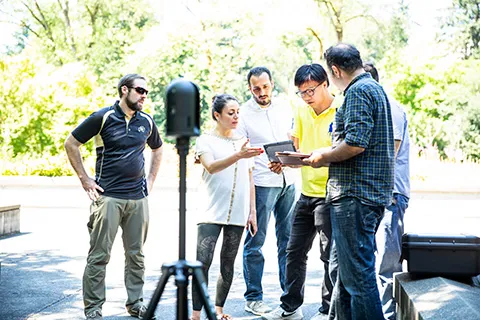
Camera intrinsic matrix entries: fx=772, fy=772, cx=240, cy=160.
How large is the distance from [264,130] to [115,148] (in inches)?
49.4

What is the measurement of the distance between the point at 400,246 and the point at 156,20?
45.0 m

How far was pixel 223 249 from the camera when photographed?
5855mm

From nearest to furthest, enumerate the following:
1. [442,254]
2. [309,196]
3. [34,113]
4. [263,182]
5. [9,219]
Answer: [442,254] < [309,196] < [263,182] < [9,219] < [34,113]

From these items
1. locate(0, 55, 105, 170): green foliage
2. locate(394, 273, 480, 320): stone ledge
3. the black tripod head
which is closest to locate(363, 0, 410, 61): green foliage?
locate(0, 55, 105, 170): green foliage

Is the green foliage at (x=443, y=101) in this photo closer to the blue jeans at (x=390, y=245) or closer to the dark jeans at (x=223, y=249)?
the blue jeans at (x=390, y=245)

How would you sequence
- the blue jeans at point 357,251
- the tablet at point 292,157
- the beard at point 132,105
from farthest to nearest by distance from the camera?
the beard at point 132,105
the tablet at point 292,157
the blue jeans at point 357,251

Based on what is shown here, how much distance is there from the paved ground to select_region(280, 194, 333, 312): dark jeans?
1.22 ft

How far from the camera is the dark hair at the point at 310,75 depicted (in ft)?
18.4

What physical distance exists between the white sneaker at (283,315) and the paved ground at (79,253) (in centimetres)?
21

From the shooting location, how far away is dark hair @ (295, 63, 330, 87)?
5.61 meters

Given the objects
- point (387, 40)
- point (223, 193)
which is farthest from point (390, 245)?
point (387, 40)

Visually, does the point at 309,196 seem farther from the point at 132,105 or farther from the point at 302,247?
the point at 132,105

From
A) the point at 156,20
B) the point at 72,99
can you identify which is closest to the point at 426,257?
the point at 72,99

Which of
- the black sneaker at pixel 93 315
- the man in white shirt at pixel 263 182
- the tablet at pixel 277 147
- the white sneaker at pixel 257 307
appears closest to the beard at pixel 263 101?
the man in white shirt at pixel 263 182
